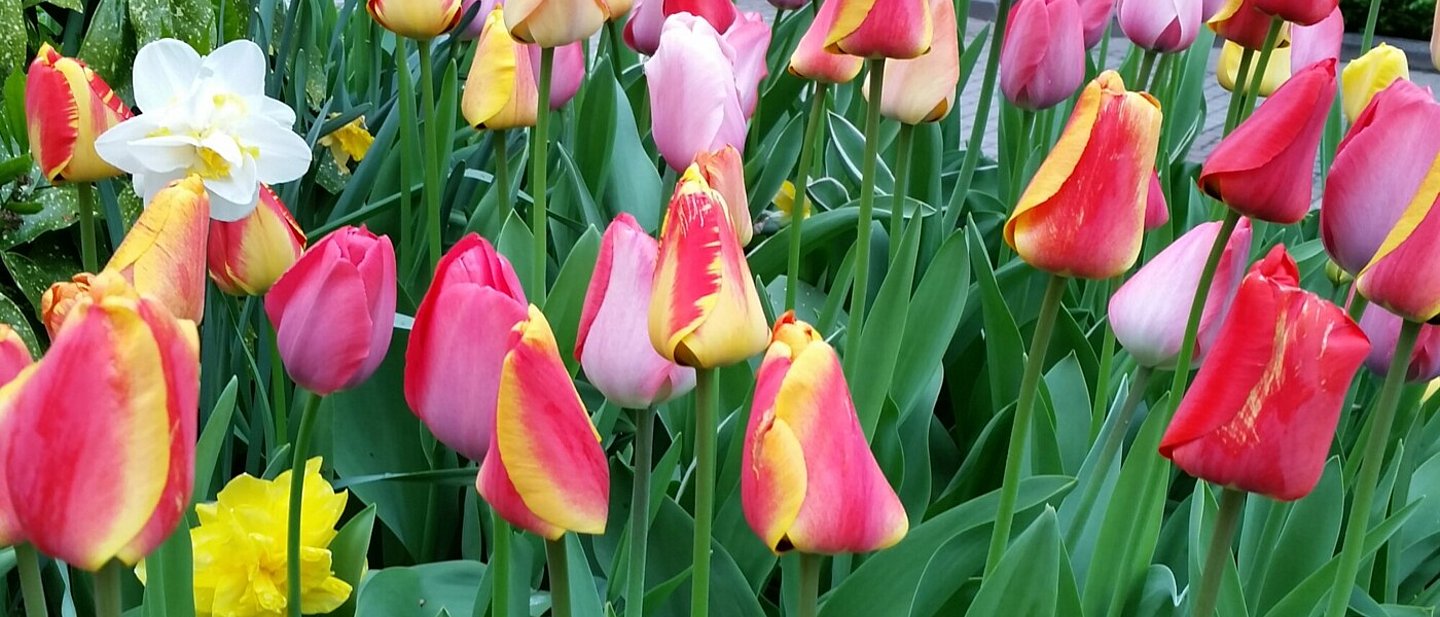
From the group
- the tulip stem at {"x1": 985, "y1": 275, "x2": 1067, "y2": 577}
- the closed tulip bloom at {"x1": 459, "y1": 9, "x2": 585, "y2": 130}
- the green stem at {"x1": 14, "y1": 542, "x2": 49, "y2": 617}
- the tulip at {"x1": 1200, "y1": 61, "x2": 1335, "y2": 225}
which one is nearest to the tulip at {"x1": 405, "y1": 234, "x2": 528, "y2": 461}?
the green stem at {"x1": 14, "y1": 542, "x2": 49, "y2": 617}

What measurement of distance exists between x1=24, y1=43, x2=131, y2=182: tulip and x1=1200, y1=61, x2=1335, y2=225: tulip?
0.67 metres

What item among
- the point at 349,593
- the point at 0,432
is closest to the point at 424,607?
the point at 349,593

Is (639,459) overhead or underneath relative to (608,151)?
overhead

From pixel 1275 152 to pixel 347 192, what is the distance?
3.78ft

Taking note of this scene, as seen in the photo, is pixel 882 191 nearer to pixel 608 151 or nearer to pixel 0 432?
pixel 608 151

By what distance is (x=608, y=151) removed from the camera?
1.67 metres

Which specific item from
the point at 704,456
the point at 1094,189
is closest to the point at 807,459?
the point at 704,456

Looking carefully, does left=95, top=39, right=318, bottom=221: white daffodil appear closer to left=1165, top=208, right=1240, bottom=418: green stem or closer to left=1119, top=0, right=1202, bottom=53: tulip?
left=1165, top=208, right=1240, bottom=418: green stem

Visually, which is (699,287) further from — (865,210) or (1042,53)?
(1042,53)

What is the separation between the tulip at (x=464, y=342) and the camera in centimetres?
65

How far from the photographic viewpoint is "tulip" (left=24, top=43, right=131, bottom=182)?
33.5 inches

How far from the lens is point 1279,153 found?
76 cm

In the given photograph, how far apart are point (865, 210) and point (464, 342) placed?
0.48 metres

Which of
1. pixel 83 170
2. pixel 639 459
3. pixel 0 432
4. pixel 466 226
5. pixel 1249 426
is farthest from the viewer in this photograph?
pixel 466 226
